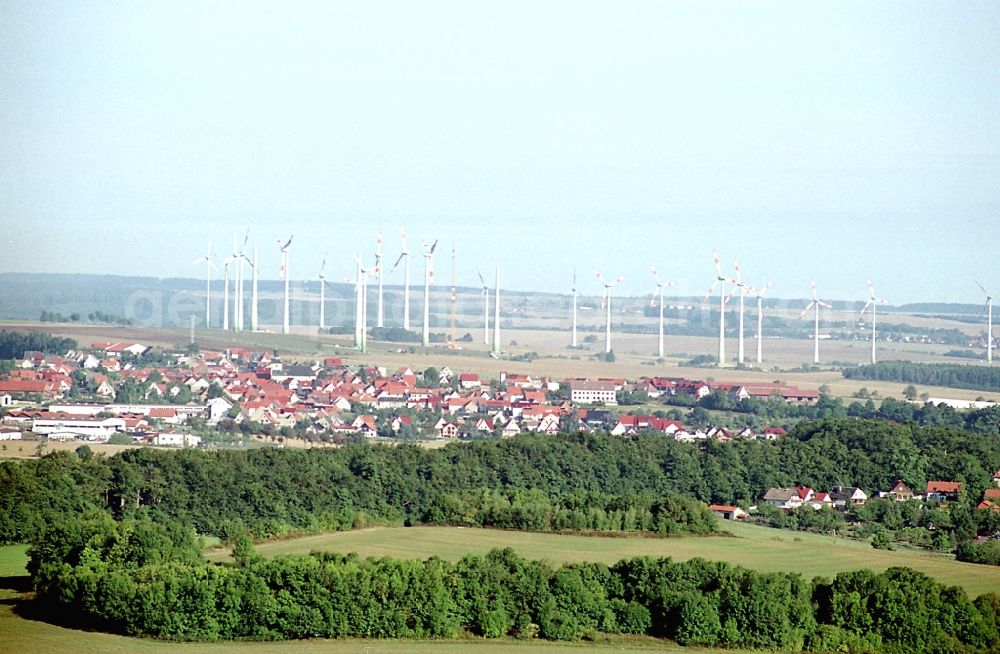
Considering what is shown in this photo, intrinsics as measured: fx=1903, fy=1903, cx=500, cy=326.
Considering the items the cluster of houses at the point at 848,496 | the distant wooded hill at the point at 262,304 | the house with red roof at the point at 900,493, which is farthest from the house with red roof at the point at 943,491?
the distant wooded hill at the point at 262,304

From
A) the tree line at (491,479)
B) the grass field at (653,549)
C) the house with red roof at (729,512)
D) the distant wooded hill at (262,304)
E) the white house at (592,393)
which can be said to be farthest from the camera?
the distant wooded hill at (262,304)

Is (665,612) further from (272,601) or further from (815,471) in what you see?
(815,471)

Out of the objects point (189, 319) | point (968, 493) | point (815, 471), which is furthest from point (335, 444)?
point (189, 319)

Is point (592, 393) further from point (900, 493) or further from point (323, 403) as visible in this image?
point (900, 493)

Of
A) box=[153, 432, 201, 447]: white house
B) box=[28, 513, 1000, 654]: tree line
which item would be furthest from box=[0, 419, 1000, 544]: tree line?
box=[153, 432, 201, 447]: white house

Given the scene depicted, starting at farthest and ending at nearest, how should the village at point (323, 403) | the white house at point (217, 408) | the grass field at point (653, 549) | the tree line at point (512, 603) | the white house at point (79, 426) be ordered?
the white house at point (217, 408) < the village at point (323, 403) < the white house at point (79, 426) < the grass field at point (653, 549) < the tree line at point (512, 603)

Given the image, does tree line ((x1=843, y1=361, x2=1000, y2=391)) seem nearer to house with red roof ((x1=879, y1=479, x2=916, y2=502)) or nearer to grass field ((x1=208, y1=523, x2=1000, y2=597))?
house with red roof ((x1=879, y1=479, x2=916, y2=502))

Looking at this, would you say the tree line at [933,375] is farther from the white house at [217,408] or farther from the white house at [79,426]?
the white house at [79,426]
